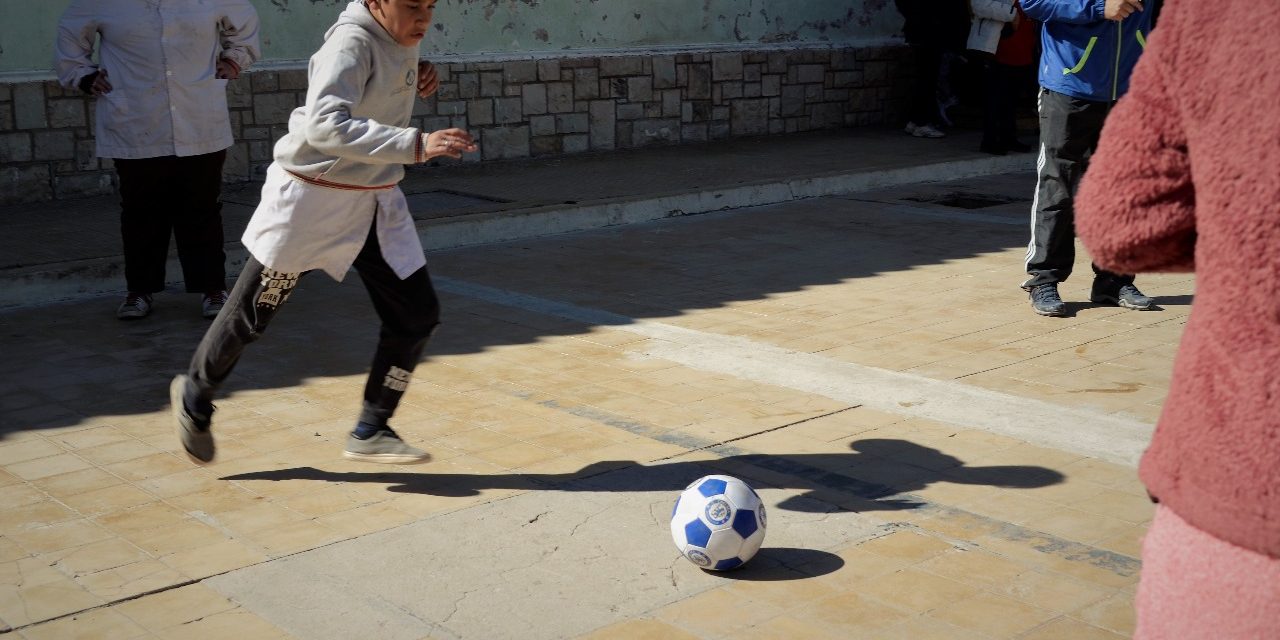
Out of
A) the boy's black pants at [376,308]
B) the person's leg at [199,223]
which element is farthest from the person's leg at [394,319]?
the person's leg at [199,223]

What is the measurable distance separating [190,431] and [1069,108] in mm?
4691

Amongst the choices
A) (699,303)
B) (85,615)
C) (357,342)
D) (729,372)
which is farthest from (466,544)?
(699,303)

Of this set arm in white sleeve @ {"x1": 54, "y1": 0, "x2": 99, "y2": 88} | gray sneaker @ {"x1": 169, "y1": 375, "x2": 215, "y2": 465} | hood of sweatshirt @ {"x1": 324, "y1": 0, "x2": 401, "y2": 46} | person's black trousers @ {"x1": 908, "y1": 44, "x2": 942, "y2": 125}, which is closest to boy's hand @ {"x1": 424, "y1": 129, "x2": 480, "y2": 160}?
hood of sweatshirt @ {"x1": 324, "y1": 0, "x2": 401, "y2": 46}

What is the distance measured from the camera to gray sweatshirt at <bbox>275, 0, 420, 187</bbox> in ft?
14.3

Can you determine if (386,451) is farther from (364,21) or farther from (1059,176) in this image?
(1059,176)

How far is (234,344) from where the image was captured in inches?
186

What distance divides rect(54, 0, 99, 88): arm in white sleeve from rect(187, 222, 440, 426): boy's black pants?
3155 mm

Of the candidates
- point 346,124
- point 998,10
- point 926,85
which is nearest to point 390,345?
point 346,124

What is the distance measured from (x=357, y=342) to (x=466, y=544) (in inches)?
111

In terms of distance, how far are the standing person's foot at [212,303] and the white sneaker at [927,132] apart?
9561 mm

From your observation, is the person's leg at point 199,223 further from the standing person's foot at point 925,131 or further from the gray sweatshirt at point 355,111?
the standing person's foot at point 925,131

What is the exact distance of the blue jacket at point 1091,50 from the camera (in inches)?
281

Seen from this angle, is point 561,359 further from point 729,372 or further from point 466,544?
point 466,544

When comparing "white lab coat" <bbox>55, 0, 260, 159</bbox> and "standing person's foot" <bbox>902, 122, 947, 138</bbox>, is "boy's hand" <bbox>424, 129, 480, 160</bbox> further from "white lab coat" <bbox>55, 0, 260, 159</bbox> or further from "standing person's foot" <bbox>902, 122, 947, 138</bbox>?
"standing person's foot" <bbox>902, 122, 947, 138</bbox>
